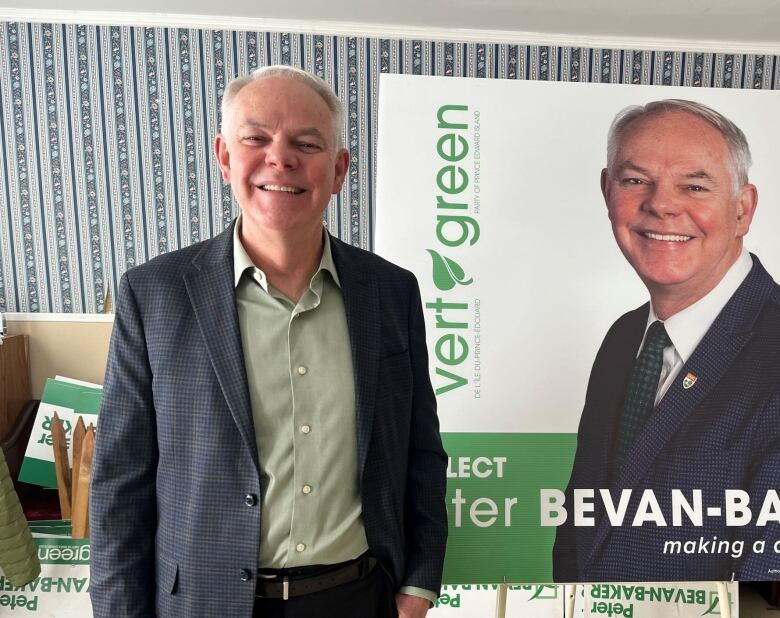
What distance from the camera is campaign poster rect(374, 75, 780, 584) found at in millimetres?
1730

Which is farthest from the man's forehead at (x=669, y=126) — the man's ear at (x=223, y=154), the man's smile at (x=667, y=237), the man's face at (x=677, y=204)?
the man's ear at (x=223, y=154)

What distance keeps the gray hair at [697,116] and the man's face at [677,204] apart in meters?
0.01

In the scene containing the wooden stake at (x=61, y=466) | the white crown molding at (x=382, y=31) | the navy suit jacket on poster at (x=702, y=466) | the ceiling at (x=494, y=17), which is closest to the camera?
the navy suit jacket on poster at (x=702, y=466)

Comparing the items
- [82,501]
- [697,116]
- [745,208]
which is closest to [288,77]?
[697,116]

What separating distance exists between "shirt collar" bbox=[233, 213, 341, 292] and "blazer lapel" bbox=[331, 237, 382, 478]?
0.06 feet

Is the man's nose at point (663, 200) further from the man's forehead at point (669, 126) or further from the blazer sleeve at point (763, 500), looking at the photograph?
the blazer sleeve at point (763, 500)

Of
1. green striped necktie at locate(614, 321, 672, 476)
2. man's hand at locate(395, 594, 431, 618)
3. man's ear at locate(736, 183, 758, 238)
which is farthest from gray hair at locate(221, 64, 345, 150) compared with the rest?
man's ear at locate(736, 183, 758, 238)

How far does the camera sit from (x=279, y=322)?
1.13m

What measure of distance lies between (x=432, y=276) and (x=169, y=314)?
2.69 feet

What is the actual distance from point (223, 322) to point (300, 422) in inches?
8.4

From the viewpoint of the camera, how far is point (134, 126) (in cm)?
344

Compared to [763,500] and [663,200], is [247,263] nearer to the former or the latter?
[663,200]

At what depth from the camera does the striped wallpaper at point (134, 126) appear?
11.2 feet

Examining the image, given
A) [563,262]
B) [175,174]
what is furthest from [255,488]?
[175,174]
